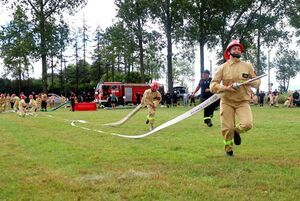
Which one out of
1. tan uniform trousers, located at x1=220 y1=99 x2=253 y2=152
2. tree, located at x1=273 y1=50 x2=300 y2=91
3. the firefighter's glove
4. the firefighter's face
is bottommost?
tan uniform trousers, located at x1=220 y1=99 x2=253 y2=152

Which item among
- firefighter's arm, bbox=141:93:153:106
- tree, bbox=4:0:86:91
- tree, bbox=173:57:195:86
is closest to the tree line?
tree, bbox=4:0:86:91

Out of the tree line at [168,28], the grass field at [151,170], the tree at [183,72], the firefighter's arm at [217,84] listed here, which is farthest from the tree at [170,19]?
the tree at [183,72]

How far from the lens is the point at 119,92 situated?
53312 mm

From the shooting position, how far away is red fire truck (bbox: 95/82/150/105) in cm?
5050

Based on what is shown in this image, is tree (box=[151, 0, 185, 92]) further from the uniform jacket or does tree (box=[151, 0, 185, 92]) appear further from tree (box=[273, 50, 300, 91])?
tree (box=[273, 50, 300, 91])

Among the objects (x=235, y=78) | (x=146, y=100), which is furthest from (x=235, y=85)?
(x=146, y=100)

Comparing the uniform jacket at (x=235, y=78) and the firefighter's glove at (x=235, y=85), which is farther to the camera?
the uniform jacket at (x=235, y=78)

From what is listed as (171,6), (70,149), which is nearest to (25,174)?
(70,149)

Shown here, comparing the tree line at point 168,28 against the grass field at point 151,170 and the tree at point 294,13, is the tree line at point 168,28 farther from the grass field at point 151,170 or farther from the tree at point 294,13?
the grass field at point 151,170

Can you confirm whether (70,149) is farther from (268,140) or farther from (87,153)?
(268,140)

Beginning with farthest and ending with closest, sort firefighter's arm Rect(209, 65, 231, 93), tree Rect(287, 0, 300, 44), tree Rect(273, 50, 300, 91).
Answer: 1. tree Rect(273, 50, 300, 91)
2. tree Rect(287, 0, 300, 44)
3. firefighter's arm Rect(209, 65, 231, 93)

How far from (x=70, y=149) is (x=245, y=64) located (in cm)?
433

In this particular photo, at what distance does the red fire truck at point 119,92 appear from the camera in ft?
166

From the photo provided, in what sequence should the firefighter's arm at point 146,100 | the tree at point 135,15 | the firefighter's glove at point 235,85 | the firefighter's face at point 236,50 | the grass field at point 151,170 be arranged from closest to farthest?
the grass field at point 151,170
the firefighter's glove at point 235,85
the firefighter's face at point 236,50
the firefighter's arm at point 146,100
the tree at point 135,15
